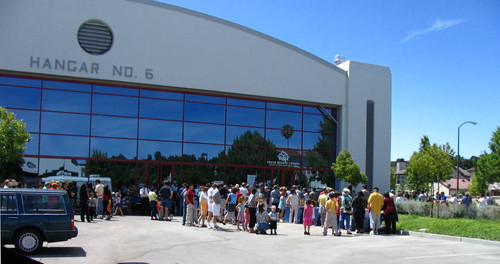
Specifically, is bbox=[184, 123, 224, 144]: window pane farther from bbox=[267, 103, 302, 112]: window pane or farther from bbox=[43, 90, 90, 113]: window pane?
bbox=[43, 90, 90, 113]: window pane

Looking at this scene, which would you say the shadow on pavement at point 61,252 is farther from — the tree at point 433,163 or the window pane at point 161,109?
the tree at point 433,163

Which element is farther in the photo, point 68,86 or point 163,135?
point 163,135

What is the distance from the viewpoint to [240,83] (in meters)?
28.3

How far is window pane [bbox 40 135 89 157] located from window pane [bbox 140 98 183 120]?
3.61 m

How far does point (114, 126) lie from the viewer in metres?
25.5

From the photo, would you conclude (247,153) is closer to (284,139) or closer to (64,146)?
(284,139)

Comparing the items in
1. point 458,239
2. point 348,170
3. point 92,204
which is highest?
point 348,170

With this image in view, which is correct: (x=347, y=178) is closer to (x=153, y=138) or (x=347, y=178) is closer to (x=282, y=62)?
(x=282, y=62)

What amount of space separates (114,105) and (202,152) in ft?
18.6

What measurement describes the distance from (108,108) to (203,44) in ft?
21.9

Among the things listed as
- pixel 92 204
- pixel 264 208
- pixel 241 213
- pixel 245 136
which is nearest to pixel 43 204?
pixel 264 208

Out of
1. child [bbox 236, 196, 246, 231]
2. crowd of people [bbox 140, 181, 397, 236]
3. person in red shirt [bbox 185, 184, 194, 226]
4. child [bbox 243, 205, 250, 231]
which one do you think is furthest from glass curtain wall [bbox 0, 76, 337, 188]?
child [bbox 243, 205, 250, 231]

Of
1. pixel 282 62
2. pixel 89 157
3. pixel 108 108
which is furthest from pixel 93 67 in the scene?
pixel 282 62

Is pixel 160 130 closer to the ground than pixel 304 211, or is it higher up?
higher up
